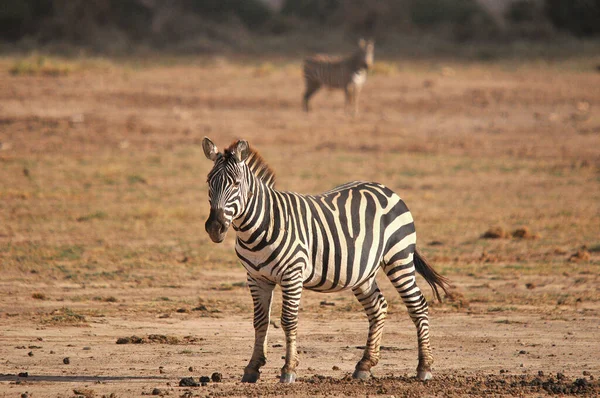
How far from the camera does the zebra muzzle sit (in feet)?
18.3

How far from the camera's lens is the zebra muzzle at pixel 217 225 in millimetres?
5582

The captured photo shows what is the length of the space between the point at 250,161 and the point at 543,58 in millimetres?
28230

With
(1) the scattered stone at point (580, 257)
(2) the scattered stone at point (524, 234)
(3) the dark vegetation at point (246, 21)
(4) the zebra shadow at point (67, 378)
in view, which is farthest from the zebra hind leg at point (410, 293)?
(3) the dark vegetation at point (246, 21)

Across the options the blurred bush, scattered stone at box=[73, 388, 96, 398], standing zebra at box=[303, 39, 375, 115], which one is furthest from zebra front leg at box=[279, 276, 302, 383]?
the blurred bush

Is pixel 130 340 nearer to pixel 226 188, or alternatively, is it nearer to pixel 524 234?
pixel 226 188

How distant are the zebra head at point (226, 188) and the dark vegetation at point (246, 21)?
29.5 meters

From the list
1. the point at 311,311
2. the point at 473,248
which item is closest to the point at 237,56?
the point at 473,248

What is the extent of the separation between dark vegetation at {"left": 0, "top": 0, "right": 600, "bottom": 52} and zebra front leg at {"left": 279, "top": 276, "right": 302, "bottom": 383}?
29.6m

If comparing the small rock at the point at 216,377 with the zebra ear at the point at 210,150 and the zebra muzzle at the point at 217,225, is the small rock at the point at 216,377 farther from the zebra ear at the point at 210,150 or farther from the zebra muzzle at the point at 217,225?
the zebra ear at the point at 210,150

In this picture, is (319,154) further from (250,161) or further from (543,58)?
(543,58)

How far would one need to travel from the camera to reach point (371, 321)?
6594 millimetres

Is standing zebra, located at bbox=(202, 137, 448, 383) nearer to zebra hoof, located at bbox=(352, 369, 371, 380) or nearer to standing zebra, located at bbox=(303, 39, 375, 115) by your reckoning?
zebra hoof, located at bbox=(352, 369, 371, 380)

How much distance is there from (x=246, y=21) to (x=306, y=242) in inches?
1625

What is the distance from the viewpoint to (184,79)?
26875mm
